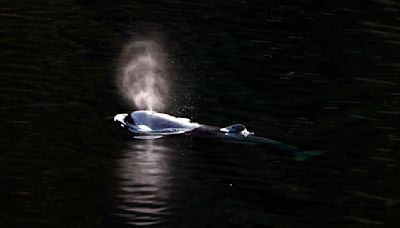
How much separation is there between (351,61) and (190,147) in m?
18.0

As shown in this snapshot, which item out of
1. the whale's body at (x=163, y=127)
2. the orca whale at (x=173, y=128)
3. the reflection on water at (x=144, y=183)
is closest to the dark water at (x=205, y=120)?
the reflection on water at (x=144, y=183)

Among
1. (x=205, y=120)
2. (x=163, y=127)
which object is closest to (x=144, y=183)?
(x=163, y=127)

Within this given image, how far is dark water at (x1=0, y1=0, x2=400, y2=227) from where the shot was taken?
90.8 ft

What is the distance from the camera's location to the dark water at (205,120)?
27.7m

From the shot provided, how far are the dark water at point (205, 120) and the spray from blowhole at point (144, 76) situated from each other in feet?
2.32

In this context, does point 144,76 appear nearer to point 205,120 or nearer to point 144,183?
point 205,120

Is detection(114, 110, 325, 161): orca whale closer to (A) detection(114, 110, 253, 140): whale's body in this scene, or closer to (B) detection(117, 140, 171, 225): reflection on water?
(A) detection(114, 110, 253, 140): whale's body

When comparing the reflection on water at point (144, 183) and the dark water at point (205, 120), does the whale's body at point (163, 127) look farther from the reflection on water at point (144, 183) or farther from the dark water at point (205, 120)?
the reflection on water at point (144, 183)

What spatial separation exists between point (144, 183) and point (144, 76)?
16942 mm

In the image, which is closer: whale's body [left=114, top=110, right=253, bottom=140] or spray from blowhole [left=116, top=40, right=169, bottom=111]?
whale's body [left=114, top=110, right=253, bottom=140]

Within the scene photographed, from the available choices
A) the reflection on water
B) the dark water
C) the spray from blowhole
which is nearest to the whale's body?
the dark water

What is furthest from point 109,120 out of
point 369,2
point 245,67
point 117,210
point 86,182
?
point 369,2

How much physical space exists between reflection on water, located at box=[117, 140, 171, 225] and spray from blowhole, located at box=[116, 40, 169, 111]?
6645 mm

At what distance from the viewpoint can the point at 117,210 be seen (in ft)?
88.3
